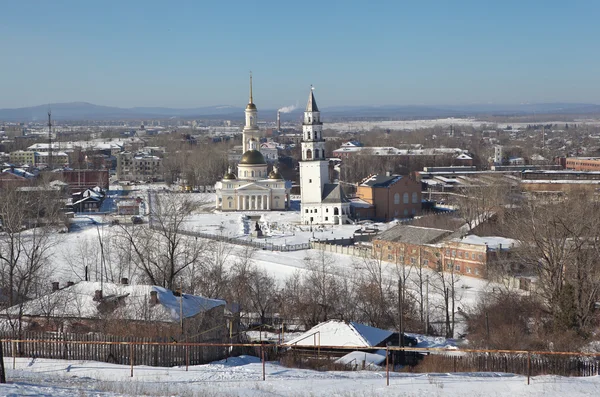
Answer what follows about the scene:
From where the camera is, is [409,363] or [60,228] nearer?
[409,363]

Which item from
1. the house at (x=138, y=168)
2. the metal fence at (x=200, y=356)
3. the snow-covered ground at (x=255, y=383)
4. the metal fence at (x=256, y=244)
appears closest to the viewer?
the snow-covered ground at (x=255, y=383)

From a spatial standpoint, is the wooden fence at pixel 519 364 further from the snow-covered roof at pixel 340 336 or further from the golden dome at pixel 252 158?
the golden dome at pixel 252 158

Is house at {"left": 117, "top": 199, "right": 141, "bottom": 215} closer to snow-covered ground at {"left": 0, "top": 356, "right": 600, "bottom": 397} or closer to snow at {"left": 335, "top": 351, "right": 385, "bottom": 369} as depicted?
snow at {"left": 335, "top": 351, "right": 385, "bottom": 369}

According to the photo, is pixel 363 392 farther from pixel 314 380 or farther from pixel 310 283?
pixel 310 283

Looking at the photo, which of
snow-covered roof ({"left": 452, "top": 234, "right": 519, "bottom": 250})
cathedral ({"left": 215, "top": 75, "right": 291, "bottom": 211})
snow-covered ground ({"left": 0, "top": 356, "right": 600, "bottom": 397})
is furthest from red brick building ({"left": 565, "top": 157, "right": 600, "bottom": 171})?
snow-covered ground ({"left": 0, "top": 356, "right": 600, "bottom": 397})

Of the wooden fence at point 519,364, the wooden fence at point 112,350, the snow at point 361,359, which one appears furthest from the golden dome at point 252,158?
the wooden fence at point 519,364

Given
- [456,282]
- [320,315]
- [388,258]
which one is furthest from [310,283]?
[388,258]

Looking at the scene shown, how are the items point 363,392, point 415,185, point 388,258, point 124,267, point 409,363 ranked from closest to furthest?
1. point 363,392
2. point 409,363
3. point 124,267
4. point 388,258
5. point 415,185
